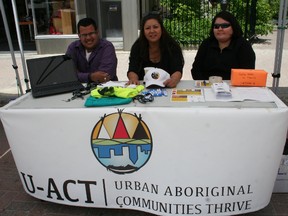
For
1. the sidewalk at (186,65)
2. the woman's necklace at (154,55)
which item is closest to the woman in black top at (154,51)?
the woman's necklace at (154,55)

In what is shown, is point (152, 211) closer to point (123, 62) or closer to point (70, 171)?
point (70, 171)

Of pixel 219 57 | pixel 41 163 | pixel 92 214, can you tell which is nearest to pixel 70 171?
pixel 41 163

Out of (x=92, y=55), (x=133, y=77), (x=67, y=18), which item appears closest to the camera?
(x=133, y=77)

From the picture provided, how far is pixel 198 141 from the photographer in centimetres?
226

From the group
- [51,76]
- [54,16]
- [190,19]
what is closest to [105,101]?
[51,76]

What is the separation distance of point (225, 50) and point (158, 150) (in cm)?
144

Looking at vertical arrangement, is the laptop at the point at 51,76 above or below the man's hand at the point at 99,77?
above

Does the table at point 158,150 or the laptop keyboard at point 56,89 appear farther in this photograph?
the laptop keyboard at point 56,89

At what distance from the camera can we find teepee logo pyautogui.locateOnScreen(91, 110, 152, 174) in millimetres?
2301

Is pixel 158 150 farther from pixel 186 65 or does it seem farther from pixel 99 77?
pixel 186 65

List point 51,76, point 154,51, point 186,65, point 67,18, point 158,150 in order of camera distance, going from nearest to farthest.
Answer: point 158,150
point 51,76
point 154,51
point 186,65
point 67,18

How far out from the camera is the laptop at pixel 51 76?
2.72 meters

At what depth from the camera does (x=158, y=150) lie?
7.61 feet

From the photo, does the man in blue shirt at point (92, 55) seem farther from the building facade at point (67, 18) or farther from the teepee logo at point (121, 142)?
the building facade at point (67, 18)
